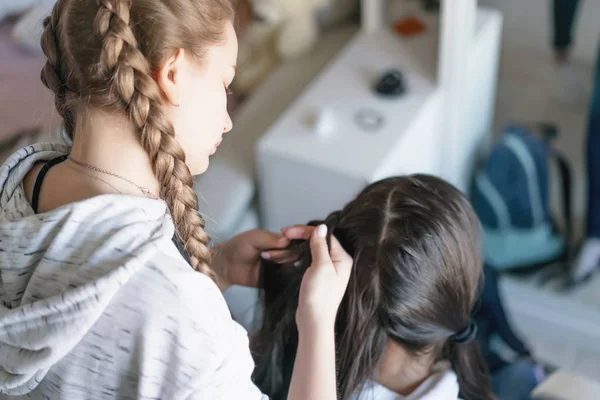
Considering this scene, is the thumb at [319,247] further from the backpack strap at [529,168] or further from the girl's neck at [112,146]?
the backpack strap at [529,168]

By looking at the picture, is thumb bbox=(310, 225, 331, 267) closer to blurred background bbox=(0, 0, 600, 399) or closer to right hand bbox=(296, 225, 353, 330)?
right hand bbox=(296, 225, 353, 330)

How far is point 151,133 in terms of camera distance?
64 cm

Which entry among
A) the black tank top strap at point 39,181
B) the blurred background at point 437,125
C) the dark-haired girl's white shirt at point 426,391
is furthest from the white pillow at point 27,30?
the dark-haired girl's white shirt at point 426,391

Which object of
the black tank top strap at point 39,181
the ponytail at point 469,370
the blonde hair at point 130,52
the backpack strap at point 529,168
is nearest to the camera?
the blonde hair at point 130,52

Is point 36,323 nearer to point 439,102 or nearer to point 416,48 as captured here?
point 439,102

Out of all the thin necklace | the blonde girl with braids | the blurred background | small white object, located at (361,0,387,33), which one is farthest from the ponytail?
small white object, located at (361,0,387,33)

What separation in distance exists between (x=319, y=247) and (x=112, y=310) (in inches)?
10.1

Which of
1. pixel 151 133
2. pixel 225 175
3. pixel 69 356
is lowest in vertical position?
pixel 225 175

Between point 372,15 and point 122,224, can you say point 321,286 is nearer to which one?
point 122,224

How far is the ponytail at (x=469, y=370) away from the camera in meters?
0.96

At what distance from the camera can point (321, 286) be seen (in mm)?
755

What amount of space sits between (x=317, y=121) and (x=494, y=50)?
1.59ft

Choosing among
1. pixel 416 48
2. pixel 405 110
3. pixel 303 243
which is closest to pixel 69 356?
pixel 303 243

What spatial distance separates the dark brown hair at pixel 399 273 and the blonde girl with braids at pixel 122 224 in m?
0.19
